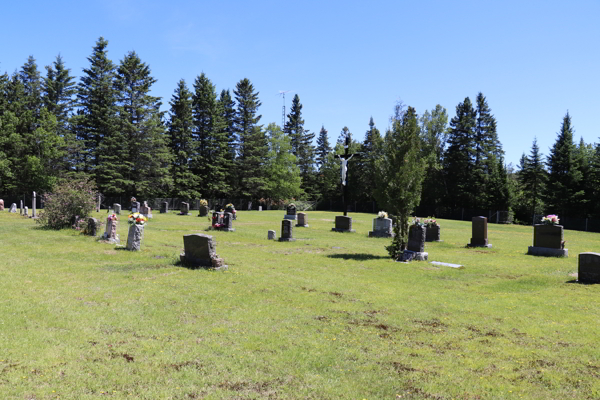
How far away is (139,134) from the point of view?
2232 inches

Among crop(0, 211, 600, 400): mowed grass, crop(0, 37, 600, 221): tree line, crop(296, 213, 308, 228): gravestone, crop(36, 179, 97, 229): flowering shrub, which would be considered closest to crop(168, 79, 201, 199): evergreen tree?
crop(0, 37, 600, 221): tree line

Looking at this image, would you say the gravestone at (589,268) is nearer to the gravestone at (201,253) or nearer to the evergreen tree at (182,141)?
the gravestone at (201,253)

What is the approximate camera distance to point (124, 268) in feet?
41.2

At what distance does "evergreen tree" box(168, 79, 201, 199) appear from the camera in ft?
203

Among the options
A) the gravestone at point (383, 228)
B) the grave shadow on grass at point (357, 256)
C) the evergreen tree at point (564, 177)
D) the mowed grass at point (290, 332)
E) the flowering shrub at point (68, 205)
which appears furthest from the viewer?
the evergreen tree at point (564, 177)

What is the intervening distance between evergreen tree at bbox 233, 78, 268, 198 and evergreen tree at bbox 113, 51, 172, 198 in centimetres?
1364

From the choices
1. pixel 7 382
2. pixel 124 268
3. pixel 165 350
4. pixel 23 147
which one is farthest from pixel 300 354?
pixel 23 147

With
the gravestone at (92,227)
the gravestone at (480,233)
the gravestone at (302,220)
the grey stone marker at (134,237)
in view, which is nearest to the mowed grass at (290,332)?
the grey stone marker at (134,237)

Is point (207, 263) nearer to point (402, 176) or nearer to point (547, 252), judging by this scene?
point (402, 176)

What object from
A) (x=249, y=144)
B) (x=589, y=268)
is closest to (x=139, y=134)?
(x=249, y=144)

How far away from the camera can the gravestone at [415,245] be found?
1580cm

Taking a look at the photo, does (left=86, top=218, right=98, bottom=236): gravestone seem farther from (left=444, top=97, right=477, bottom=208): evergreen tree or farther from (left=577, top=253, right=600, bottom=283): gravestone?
(left=444, top=97, right=477, bottom=208): evergreen tree

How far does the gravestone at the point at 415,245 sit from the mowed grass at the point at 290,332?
1.98m

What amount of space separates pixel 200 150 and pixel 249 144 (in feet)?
25.0
